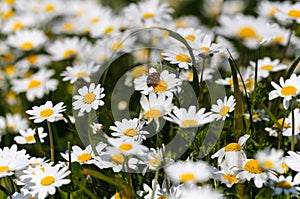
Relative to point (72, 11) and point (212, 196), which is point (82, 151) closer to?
point (212, 196)

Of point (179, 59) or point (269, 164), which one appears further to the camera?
point (179, 59)

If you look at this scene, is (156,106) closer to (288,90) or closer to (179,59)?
(179,59)

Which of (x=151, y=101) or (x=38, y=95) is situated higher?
(x=151, y=101)

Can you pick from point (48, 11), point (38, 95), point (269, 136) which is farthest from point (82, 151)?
point (48, 11)

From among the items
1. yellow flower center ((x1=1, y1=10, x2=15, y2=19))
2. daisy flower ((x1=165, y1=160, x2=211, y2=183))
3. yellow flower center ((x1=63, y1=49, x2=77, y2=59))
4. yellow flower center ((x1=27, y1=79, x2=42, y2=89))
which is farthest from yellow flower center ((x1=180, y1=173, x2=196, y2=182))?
yellow flower center ((x1=1, y1=10, x2=15, y2=19))

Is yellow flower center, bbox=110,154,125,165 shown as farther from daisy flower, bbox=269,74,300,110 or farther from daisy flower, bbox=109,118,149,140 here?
daisy flower, bbox=269,74,300,110

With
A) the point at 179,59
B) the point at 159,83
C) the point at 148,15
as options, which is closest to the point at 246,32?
the point at 148,15
